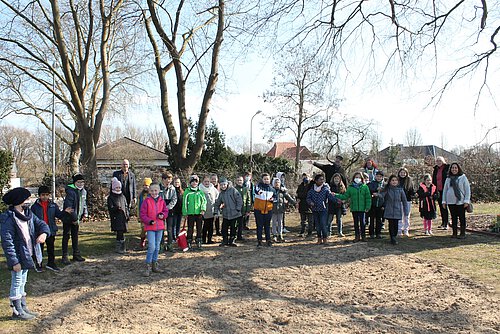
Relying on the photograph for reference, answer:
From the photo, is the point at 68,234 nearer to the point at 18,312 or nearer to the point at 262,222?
the point at 18,312

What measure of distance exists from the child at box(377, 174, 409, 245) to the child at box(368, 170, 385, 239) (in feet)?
1.12

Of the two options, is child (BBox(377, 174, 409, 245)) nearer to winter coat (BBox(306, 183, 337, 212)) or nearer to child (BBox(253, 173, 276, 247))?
winter coat (BBox(306, 183, 337, 212))

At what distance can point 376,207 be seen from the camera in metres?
10.1

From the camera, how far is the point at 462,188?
9.90 metres

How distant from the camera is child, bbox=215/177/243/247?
9648 mm

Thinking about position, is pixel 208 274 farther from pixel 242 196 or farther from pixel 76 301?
pixel 242 196

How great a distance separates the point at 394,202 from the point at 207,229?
4.27 meters

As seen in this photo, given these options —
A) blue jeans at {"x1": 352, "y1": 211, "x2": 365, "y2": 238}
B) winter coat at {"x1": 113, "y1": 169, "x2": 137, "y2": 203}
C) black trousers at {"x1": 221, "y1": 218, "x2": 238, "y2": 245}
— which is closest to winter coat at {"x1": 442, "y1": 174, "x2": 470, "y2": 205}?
blue jeans at {"x1": 352, "y1": 211, "x2": 365, "y2": 238}

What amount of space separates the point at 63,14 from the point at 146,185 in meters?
11.2

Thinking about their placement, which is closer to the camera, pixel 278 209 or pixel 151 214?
pixel 151 214

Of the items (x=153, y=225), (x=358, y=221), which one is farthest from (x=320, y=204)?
(x=153, y=225)

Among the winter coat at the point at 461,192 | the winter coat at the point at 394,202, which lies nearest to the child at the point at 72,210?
the winter coat at the point at 394,202

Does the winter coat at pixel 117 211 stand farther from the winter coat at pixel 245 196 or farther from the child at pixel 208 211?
the winter coat at pixel 245 196

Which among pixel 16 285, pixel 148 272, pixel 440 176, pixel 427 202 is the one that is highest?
pixel 440 176
